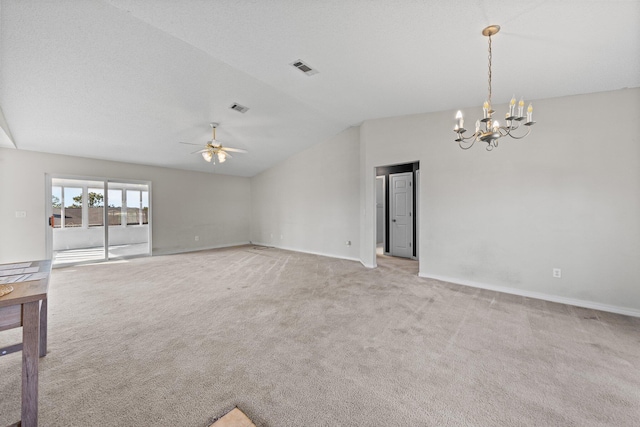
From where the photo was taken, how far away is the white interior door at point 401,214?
629cm

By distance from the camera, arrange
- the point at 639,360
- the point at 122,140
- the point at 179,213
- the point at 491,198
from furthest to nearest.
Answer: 1. the point at 179,213
2. the point at 122,140
3. the point at 491,198
4. the point at 639,360

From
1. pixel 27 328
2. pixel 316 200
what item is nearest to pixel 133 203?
pixel 316 200

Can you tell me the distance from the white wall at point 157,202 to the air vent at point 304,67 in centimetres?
562

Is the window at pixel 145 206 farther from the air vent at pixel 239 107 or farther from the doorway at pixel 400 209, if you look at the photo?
the doorway at pixel 400 209

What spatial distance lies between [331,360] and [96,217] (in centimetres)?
924

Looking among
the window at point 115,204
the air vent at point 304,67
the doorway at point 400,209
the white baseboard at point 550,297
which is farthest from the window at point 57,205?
the white baseboard at point 550,297

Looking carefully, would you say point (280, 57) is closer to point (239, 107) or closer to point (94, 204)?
point (239, 107)

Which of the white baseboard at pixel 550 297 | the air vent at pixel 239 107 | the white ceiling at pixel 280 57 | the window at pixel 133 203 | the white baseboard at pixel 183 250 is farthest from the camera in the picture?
the white baseboard at pixel 183 250

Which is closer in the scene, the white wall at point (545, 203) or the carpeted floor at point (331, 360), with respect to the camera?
the carpeted floor at point (331, 360)

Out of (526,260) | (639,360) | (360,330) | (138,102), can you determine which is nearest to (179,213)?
(138,102)

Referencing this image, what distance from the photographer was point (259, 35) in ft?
8.27

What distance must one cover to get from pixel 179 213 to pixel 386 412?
7450mm

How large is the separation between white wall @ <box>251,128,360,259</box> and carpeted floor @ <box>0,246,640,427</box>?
2.68 metres

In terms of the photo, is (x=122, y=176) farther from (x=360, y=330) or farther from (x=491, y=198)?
(x=491, y=198)
